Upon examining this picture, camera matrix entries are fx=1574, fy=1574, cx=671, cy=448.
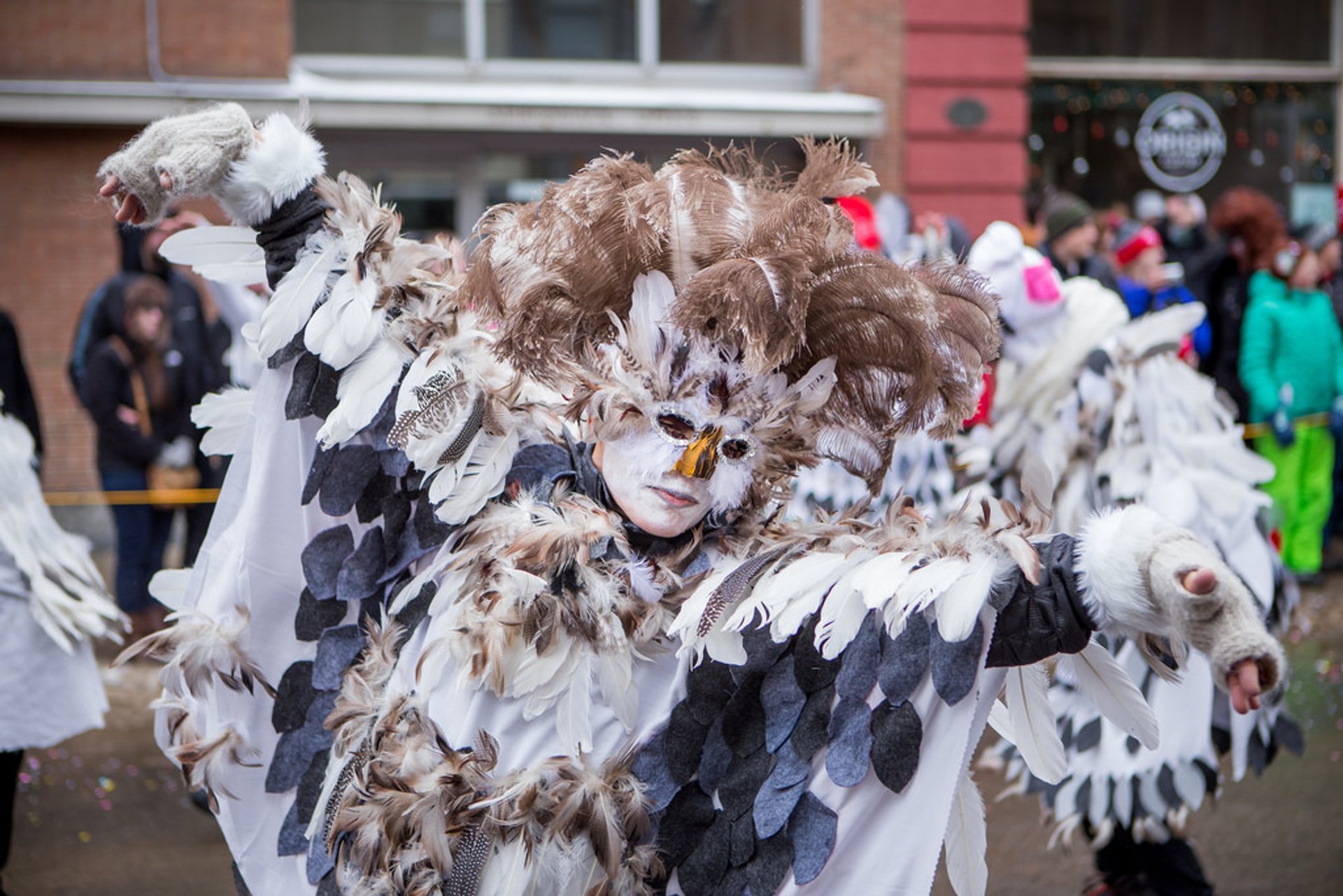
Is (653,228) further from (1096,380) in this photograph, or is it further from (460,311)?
(1096,380)

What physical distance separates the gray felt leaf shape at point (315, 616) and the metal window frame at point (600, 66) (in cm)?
793

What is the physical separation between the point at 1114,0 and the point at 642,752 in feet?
33.9

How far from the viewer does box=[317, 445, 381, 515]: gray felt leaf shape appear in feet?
8.12

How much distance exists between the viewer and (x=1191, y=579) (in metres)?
1.69

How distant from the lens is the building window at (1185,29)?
11.2 meters

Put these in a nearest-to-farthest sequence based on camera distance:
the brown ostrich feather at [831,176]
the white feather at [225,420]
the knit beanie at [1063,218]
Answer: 1. the brown ostrich feather at [831,176]
2. the white feather at [225,420]
3. the knit beanie at [1063,218]

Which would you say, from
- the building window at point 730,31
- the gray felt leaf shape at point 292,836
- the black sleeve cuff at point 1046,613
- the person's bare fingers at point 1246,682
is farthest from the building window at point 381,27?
the person's bare fingers at point 1246,682

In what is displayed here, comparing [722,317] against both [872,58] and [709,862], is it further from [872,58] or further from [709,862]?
[872,58]

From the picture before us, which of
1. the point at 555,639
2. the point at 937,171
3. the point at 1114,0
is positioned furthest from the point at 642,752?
the point at 1114,0

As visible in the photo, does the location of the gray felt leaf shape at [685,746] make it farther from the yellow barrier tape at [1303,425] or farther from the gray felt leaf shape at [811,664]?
the yellow barrier tape at [1303,425]

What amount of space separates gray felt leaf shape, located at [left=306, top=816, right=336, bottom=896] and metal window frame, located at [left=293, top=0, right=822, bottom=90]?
821cm

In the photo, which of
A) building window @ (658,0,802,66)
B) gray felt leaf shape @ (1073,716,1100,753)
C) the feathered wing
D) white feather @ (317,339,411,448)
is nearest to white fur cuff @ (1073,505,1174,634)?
white feather @ (317,339,411,448)

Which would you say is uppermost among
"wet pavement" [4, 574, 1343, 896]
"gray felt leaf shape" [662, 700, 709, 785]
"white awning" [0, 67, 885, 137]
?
"white awning" [0, 67, 885, 137]

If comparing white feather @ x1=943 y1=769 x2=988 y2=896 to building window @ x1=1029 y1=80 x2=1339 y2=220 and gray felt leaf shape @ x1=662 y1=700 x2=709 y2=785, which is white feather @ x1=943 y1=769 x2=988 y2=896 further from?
building window @ x1=1029 y1=80 x2=1339 y2=220
